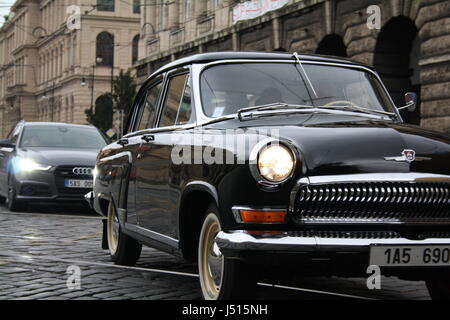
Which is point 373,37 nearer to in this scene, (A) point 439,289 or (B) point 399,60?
(B) point 399,60

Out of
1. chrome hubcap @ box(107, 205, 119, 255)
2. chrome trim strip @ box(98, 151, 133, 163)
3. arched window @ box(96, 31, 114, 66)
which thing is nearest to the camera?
chrome trim strip @ box(98, 151, 133, 163)

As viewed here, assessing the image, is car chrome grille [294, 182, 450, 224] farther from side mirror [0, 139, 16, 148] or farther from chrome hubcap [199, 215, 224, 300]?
side mirror [0, 139, 16, 148]

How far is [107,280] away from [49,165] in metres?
7.39

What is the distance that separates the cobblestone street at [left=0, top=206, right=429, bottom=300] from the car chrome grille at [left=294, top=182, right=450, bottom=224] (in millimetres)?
731

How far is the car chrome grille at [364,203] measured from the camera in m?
4.46

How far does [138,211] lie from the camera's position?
21.8ft

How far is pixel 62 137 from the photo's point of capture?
48.8 ft

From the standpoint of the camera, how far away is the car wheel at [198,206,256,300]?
4668 mm

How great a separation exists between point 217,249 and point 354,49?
62.8 feet

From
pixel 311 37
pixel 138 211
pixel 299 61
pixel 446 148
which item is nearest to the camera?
pixel 446 148

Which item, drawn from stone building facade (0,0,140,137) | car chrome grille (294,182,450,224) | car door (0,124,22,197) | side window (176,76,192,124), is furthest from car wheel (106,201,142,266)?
stone building facade (0,0,140,137)

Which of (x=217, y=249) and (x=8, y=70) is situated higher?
(x=8, y=70)

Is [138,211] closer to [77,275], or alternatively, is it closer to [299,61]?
[77,275]
